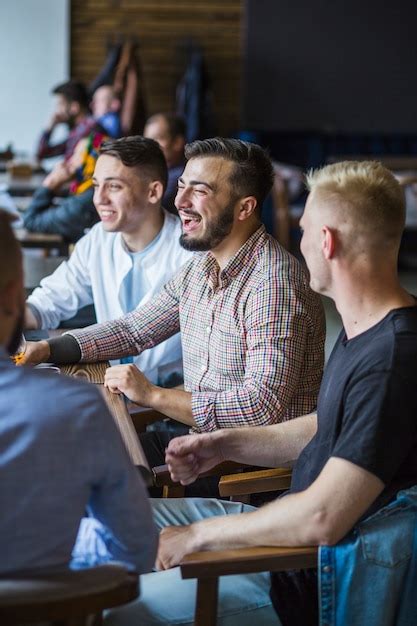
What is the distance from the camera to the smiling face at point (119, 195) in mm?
3221

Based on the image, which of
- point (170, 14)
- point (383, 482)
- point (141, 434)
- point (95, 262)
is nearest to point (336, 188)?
point (383, 482)

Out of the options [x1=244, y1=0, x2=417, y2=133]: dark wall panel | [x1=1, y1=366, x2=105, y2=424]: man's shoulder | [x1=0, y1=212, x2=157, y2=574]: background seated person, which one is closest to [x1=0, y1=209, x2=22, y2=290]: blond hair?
[x1=0, y1=212, x2=157, y2=574]: background seated person

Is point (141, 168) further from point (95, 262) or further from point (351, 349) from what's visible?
point (351, 349)

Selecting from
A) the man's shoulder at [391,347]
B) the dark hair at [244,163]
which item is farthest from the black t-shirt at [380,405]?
the dark hair at [244,163]

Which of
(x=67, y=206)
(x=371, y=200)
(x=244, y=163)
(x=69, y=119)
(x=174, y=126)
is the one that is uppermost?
(x=371, y=200)

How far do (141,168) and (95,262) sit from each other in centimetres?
34

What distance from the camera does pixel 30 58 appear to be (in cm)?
909

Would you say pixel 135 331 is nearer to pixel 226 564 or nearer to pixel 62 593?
pixel 226 564

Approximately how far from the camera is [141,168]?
3.33 metres

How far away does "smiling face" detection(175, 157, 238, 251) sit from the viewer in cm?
260

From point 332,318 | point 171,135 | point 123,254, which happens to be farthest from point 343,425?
point 171,135

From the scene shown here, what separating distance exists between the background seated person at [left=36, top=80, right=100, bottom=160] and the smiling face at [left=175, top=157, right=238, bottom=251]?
3.85 meters

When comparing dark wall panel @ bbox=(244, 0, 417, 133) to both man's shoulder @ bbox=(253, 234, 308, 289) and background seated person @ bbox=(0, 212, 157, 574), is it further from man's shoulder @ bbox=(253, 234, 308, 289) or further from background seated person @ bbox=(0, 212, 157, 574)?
background seated person @ bbox=(0, 212, 157, 574)

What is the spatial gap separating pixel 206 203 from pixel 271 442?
765mm
